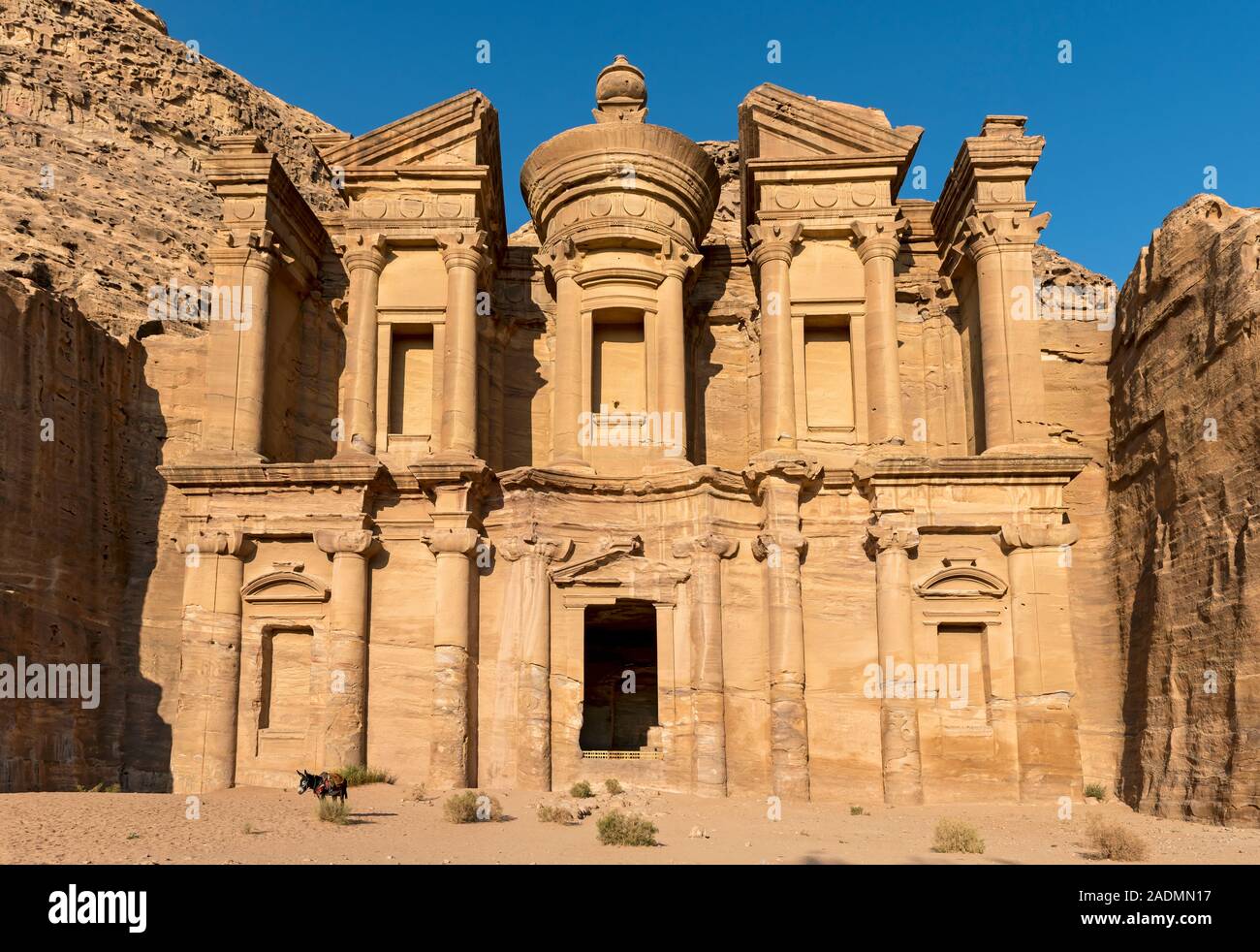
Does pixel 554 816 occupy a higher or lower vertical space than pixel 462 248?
lower

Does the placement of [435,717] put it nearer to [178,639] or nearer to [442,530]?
[442,530]

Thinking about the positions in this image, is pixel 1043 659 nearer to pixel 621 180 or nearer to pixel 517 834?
pixel 517 834

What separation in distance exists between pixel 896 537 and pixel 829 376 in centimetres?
473

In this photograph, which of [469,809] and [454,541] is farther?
[454,541]

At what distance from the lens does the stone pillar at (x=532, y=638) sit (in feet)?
68.5

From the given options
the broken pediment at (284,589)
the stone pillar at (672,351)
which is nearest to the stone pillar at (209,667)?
the broken pediment at (284,589)

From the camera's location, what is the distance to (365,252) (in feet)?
80.1

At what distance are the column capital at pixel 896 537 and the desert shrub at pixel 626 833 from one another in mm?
8644

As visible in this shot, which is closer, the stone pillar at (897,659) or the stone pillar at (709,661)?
the stone pillar at (897,659)

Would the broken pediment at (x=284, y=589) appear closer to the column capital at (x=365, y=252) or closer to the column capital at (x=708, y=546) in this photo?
the column capital at (x=365, y=252)

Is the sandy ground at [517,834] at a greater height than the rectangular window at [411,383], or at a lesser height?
lesser

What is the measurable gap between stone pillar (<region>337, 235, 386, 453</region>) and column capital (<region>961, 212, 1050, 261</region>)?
40.8ft

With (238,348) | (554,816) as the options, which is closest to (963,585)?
(554,816)

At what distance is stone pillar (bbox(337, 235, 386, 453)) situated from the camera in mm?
23281
